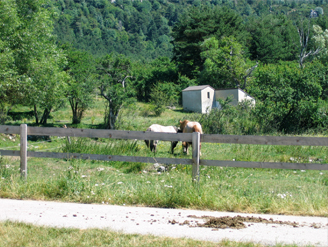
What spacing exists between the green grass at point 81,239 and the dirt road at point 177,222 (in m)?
0.22

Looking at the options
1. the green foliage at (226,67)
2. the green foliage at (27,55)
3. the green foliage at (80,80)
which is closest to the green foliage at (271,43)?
the green foliage at (226,67)

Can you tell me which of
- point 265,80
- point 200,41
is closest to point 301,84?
point 265,80

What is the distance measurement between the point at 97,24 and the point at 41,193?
669 ft

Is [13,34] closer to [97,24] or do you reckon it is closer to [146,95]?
[146,95]

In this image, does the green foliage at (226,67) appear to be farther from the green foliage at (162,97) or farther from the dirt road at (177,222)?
the dirt road at (177,222)

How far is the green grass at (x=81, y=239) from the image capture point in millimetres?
4443

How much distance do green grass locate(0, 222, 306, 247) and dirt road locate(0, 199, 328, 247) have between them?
216 mm

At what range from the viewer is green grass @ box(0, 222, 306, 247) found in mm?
4443

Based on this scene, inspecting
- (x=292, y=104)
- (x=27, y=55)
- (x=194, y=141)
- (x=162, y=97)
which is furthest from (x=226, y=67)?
(x=194, y=141)

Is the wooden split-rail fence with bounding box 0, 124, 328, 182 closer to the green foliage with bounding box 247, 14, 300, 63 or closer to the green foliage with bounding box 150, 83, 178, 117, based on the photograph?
the green foliage with bounding box 150, 83, 178, 117

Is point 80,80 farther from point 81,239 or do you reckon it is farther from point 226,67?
point 81,239

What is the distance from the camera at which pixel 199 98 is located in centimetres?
4344

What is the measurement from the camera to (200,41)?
196ft

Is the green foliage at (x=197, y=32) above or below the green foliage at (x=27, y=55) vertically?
above
